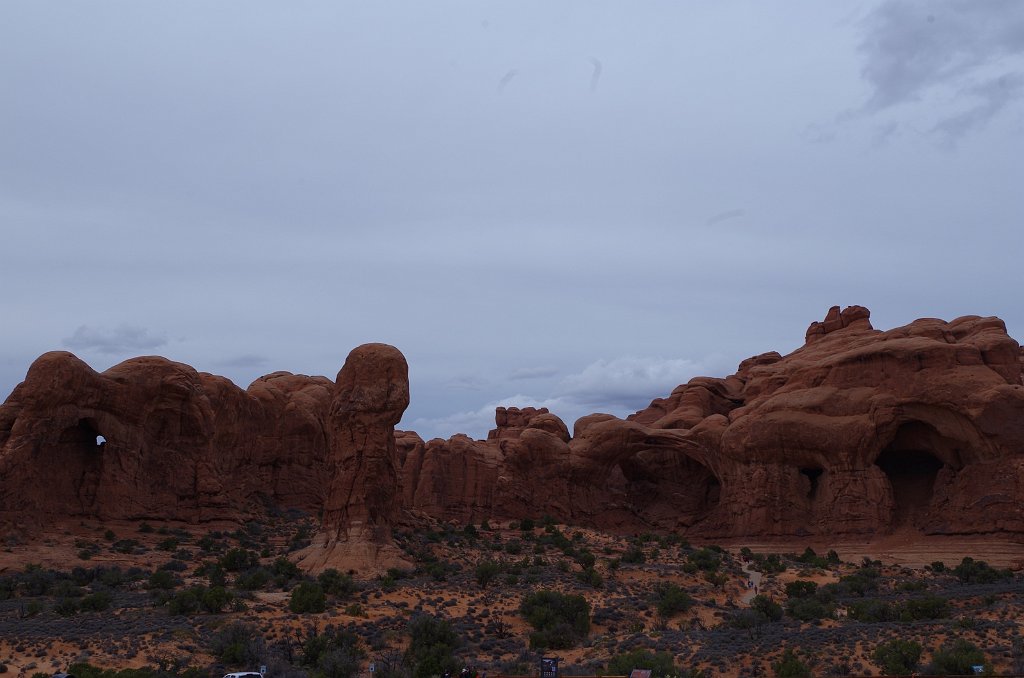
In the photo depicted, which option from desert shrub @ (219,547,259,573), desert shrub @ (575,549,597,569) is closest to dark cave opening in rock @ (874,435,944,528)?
desert shrub @ (575,549,597,569)

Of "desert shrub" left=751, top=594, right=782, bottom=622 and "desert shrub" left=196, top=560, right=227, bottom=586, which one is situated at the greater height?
"desert shrub" left=196, top=560, right=227, bottom=586

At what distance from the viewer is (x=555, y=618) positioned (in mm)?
31484

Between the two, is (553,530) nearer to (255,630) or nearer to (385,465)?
(385,465)

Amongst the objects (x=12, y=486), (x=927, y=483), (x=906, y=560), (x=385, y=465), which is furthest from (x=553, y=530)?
(x=12, y=486)

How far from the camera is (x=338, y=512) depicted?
38.5m

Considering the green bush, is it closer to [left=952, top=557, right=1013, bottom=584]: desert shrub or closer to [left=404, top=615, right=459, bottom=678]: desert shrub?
[left=404, top=615, right=459, bottom=678]: desert shrub

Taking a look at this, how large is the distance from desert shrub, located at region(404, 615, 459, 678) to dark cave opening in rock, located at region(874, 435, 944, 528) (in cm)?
2856

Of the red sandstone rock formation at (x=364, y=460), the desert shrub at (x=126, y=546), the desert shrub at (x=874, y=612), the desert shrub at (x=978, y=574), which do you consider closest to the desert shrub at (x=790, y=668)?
the desert shrub at (x=874, y=612)

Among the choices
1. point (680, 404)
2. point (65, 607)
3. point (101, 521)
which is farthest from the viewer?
point (680, 404)

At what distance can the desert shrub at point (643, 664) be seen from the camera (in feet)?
78.5

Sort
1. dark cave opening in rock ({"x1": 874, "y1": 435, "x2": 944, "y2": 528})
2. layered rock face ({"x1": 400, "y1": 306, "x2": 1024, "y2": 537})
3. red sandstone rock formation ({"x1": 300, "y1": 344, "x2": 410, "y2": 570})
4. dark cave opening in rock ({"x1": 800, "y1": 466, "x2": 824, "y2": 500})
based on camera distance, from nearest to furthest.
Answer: red sandstone rock formation ({"x1": 300, "y1": 344, "x2": 410, "y2": 570}) < layered rock face ({"x1": 400, "y1": 306, "x2": 1024, "y2": 537}) < dark cave opening in rock ({"x1": 874, "y1": 435, "x2": 944, "y2": 528}) < dark cave opening in rock ({"x1": 800, "y1": 466, "x2": 824, "y2": 500})

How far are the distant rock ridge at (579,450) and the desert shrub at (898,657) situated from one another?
1826cm

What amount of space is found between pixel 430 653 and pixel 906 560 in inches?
1071

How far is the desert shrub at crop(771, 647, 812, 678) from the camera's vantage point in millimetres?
24203
